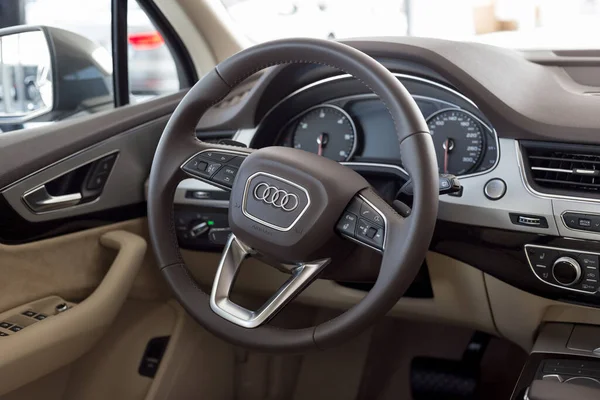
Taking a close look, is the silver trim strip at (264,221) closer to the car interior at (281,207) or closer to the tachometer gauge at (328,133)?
the car interior at (281,207)

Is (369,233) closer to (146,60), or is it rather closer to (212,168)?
(212,168)

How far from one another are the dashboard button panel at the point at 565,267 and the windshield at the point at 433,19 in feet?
1.78

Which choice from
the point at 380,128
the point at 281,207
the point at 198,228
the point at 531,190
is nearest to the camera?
the point at 281,207

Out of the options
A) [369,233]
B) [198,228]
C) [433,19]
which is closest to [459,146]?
[369,233]

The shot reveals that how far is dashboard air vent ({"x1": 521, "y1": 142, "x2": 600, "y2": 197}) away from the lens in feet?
4.24

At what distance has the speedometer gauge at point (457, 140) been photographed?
141cm

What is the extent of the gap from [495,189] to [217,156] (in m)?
0.52

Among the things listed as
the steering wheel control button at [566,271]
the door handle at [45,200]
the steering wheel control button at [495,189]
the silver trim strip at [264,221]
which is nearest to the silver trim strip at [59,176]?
the door handle at [45,200]

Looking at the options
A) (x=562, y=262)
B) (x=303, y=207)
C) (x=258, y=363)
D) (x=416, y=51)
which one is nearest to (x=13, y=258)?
(x=303, y=207)

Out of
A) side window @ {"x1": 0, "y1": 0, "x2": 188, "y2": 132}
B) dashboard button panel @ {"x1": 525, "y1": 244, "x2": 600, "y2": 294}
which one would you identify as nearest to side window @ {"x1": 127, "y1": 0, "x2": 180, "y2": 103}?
side window @ {"x1": 0, "y1": 0, "x2": 188, "y2": 132}

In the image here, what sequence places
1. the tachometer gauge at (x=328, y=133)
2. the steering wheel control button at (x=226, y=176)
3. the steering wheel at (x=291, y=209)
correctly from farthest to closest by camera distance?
the tachometer gauge at (x=328, y=133)
the steering wheel control button at (x=226, y=176)
the steering wheel at (x=291, y=209)

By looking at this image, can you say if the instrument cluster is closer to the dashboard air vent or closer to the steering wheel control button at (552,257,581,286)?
the dashboard air vent

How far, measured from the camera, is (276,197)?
1.23 meters

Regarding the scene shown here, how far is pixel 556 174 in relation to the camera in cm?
133
